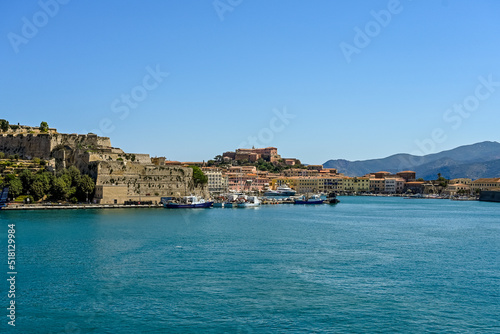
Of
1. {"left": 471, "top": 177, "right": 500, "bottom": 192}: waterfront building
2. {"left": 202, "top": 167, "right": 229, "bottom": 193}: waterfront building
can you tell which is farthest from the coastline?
{"left": 471, "top": 177, "right": 500, "bottom": 192}: waterfront building

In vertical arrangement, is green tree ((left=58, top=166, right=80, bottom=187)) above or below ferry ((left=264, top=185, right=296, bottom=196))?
above

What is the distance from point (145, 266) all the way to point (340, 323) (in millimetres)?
6201

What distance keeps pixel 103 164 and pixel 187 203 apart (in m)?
6.29

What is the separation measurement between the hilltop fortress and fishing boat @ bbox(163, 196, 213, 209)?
1.27 m

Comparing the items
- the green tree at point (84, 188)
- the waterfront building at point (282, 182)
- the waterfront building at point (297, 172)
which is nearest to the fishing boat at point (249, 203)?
the green tree at point (84, 188)

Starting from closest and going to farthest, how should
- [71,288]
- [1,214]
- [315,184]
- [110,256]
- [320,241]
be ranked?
[71,288]
[110,256]
[320,241]
[1,214]
[315,184]

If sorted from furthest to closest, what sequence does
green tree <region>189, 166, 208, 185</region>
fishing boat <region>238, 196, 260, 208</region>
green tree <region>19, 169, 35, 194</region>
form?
green tree <region>189, 166, 208, 185</region>, fishing boat <region>238, 196, 260, 208</region>, green tree <region>19, 169, 35, 194</region>

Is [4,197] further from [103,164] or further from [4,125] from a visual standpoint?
[4,125]

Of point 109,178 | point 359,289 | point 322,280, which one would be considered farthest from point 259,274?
point 109,178

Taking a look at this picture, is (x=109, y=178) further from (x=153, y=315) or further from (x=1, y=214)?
(x=153, y=315)

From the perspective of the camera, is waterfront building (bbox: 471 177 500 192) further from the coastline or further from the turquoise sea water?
the turquoise sea water

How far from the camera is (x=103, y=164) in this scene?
1357 inches

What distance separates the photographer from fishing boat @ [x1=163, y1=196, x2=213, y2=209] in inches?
1398

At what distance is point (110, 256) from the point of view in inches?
597
